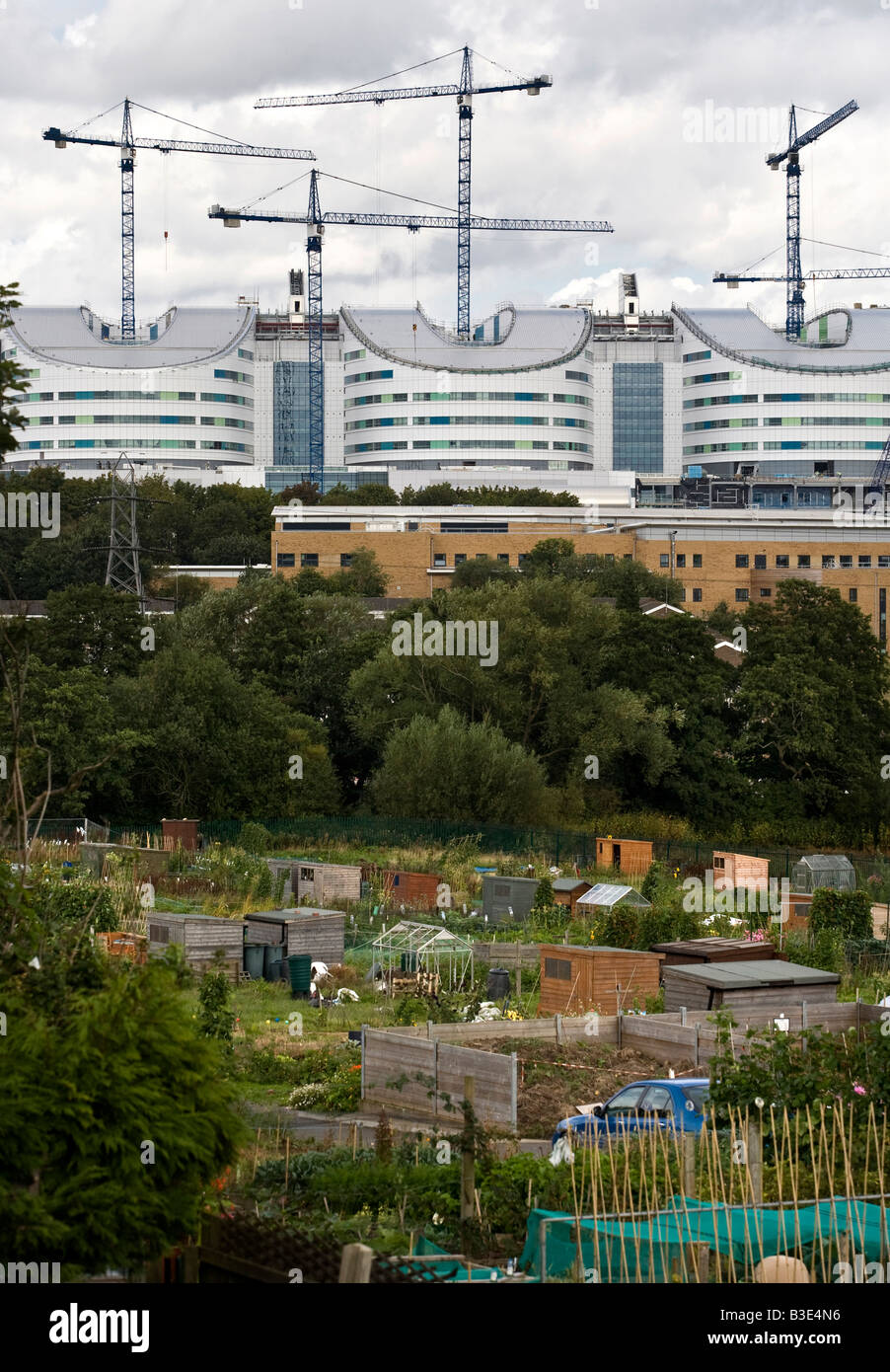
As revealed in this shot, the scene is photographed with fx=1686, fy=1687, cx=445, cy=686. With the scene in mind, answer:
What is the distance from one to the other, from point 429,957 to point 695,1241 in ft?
55.2

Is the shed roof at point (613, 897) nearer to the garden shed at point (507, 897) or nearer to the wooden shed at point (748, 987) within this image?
the garden shed at point (507, 897)

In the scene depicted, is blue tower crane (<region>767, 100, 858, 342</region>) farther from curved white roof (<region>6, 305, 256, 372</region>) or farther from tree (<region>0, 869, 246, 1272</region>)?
tree (<region>0, 869, 246, 1272</region>)

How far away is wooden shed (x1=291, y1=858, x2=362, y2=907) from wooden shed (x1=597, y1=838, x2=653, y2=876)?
921 cm

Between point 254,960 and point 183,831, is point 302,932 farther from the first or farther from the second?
point 183,831

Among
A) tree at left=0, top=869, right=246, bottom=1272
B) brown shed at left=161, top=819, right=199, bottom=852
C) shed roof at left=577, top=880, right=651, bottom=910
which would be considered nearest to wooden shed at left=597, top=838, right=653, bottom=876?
shed roof at left=577, top=880, right=651, bottom=910

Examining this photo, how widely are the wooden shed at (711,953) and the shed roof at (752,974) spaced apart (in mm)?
1229

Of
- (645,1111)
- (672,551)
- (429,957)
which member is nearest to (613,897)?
(429,957)

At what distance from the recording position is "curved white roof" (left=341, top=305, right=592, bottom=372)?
172m

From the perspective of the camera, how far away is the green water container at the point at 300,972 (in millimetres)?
27562

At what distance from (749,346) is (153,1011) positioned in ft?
575

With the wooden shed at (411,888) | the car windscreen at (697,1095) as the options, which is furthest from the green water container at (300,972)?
the car windscreen at (697,1095)

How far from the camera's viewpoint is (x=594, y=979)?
24.7 m
